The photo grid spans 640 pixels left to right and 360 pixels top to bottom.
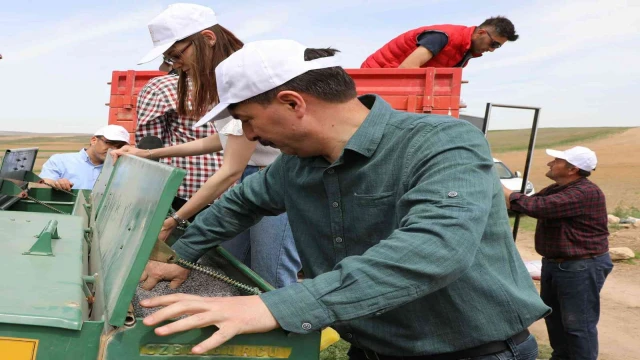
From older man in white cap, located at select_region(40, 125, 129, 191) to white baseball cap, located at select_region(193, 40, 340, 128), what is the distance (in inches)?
170

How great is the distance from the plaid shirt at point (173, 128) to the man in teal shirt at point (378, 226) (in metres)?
1.64

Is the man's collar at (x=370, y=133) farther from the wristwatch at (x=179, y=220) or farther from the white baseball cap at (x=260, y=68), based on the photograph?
the wristwatch at (x=179, y=220)

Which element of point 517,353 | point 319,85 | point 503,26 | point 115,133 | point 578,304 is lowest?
point 578,304

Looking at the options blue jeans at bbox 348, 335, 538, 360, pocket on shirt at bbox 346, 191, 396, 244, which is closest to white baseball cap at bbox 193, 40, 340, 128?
pocket on shirt at bbox 346, 191, 396, 244

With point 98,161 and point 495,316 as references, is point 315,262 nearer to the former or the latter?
point 495,316

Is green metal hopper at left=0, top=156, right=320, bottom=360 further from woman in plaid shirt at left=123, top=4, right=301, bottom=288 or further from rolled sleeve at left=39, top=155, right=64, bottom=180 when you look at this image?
rolled sleeve at left=39, top=155, right=64, bottom=180

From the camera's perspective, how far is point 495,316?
6.05ft

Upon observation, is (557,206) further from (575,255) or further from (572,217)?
(575,255)

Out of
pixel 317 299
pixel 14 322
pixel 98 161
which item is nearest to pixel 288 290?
pixel 317 299

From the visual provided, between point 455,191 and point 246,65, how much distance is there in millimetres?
641

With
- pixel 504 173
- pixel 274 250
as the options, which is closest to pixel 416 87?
pixel 274 250

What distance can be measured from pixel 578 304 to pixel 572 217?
2.18ft

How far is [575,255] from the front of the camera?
530cm

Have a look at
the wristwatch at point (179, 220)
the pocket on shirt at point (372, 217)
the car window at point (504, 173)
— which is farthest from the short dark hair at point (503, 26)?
the car window at point (504, 173)
